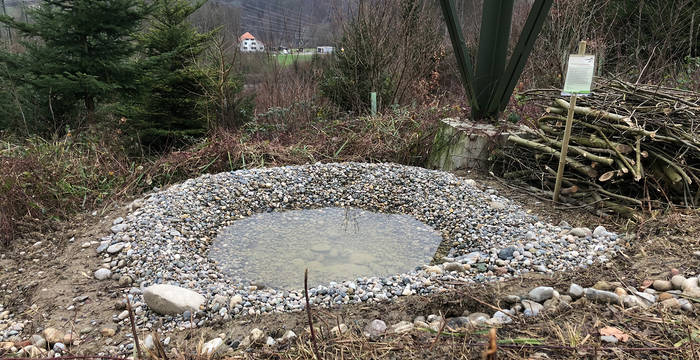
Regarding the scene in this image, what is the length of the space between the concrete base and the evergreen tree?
4.11 metres

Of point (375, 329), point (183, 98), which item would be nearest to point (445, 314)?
point (375, 329)

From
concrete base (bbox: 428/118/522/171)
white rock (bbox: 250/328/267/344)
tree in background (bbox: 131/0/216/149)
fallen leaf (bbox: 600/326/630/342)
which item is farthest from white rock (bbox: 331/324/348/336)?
tree in background (bbox: 131/0/216/149)

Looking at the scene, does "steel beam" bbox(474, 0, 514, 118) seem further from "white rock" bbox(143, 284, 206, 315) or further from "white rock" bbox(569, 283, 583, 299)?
"white rock" bbox(143, 284, 206, 315)

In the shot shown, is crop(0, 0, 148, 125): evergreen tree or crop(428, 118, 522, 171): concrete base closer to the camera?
crop(428, 118, 522, 171): concrete base

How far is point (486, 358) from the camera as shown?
0.84m

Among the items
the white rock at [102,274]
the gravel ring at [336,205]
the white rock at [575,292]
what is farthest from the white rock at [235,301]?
the white rock at [575,292]

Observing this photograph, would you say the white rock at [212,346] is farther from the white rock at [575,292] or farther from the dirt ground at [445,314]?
the white rock at [575,292]

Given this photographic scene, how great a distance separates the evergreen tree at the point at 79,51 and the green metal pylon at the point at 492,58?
415 cm

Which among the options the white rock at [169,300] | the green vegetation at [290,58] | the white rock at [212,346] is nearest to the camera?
the white rock at [212,346]

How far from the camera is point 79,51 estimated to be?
5.62 m

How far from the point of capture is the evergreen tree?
541cm

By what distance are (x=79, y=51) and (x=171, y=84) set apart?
4.87 feet

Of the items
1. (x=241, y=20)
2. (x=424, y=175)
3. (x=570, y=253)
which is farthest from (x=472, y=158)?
(x=241, y=20)

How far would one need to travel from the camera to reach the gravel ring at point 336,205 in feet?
7.68
